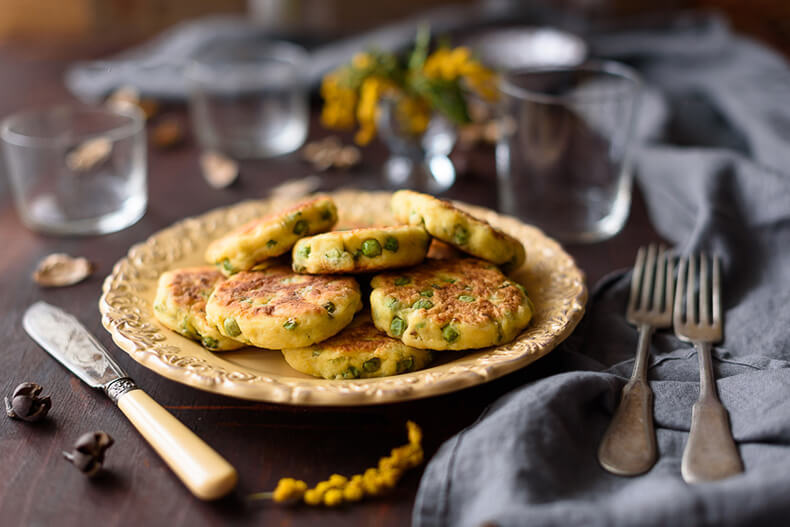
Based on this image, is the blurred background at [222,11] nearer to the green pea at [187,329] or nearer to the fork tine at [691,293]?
the fork tine at [691,293]

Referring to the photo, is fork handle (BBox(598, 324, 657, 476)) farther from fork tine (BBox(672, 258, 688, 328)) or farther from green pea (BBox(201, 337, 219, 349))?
green pea (BBox(201, 337, 219, 349))

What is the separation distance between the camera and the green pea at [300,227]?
1.42m

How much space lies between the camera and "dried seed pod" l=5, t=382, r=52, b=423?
1248mm

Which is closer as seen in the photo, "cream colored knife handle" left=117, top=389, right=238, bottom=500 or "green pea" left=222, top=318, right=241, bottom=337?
"cream colored knife handle" left=117, top=389, right=238, bottom=500

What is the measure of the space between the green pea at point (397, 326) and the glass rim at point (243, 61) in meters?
1.46

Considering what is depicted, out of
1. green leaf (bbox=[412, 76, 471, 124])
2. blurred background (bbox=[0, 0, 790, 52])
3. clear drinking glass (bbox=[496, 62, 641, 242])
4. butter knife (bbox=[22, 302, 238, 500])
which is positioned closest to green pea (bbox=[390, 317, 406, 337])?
butter knife (bbox=[22, 302, 238, 500])

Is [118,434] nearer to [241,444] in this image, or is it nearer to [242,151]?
[241,444]

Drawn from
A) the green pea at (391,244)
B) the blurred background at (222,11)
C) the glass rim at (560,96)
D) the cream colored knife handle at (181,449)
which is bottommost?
the blurred background at (222,11)

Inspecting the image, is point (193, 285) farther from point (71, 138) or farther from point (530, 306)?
point (71, 138)

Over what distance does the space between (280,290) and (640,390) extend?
0.65 metres

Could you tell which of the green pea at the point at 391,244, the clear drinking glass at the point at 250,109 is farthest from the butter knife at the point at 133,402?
the clear drinking glass at the point at 250,109

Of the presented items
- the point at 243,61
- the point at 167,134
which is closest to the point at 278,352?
the point at 167,134

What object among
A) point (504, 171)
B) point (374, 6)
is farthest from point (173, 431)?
point (374, 6)

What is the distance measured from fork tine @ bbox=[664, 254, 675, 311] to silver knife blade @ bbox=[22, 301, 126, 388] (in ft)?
3.57
